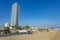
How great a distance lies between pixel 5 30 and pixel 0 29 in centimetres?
134

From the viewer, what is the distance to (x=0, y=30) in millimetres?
23484

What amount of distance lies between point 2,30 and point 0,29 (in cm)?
71

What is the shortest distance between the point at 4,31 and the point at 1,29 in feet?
3.17

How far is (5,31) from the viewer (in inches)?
912

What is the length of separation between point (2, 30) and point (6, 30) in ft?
3.31

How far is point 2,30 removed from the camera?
76.6 feet

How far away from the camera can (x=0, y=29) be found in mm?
23656

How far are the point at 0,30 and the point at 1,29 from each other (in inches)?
13.4

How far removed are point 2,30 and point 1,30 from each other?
30 centimetres

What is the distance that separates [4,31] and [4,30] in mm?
→ 414

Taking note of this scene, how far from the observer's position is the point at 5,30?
77.0 ft

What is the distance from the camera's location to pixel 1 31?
2339 centimetres

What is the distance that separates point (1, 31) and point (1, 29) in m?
0.51
